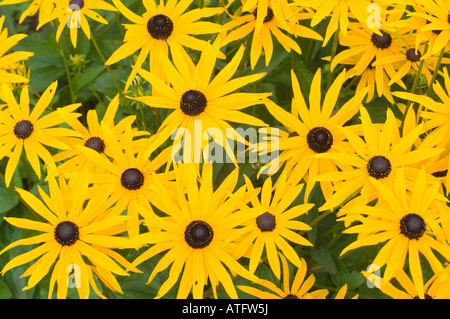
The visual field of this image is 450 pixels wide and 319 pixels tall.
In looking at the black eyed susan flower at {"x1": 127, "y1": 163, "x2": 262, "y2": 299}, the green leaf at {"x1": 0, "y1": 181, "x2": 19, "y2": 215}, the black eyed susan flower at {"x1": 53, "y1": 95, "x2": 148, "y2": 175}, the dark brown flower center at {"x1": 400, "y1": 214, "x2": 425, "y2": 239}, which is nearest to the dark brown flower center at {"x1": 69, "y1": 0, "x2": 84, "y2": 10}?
the black eyed susan flower at {"x1": 53, "y1": 95, "x2": 148, "y2": 175}

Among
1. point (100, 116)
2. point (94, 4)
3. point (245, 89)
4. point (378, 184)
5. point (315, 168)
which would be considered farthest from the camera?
point (100, 116)

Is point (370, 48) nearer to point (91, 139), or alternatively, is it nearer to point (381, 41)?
point (381, 41)

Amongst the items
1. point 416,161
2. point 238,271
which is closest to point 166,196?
point 238,271

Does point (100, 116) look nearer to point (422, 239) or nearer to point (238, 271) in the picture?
point (238, 271)

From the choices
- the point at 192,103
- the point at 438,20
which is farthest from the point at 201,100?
the point at 438,20

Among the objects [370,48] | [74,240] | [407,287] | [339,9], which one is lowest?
[407,287]

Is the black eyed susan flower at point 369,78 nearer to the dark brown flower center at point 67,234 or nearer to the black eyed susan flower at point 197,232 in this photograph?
the black eyed susan flower at point 197,232

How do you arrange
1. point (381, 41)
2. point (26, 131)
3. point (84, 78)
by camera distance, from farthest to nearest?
1. point (84, 78)
2. point (381, 41)
3. point (26, 131)
